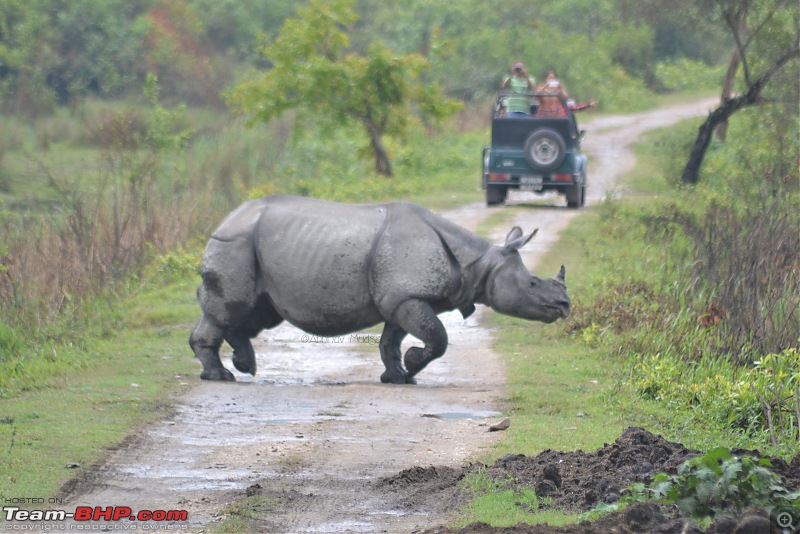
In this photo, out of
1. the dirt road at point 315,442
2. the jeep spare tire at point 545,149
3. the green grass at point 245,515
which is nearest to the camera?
the green grass at point 245,515

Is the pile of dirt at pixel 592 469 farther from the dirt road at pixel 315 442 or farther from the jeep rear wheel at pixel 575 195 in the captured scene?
the jeep rear wheel at pixel 575 195

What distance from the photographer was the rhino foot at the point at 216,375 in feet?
36.0

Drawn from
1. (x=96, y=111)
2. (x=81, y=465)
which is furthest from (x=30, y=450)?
(x=96, y=111)

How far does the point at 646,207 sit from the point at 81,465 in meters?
15.7

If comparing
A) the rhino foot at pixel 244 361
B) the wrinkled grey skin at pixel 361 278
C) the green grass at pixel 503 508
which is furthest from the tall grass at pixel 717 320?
the rhino foot at pixel 244 361

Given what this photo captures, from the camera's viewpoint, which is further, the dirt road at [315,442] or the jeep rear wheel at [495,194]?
the jeep rear wheel at [495,194]

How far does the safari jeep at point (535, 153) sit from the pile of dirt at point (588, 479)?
15.1 metres

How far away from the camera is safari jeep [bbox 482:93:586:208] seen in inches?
884

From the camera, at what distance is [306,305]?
10.9m

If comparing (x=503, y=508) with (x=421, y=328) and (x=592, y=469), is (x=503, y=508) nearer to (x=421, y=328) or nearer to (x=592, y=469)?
(x=592, y=469)

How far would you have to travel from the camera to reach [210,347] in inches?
436

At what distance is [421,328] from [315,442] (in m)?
2.45

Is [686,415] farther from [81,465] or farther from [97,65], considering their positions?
[97,65]

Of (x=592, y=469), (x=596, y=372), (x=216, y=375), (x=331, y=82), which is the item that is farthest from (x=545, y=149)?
(x=592, y=469)
